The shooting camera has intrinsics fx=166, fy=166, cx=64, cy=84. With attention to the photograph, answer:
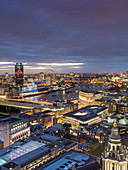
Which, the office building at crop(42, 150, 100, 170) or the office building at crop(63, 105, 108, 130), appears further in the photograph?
the office building at crop(63, 105, 108, 130)

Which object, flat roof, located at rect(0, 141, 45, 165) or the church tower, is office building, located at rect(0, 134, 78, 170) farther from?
the church tower

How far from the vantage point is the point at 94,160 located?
11.7 m

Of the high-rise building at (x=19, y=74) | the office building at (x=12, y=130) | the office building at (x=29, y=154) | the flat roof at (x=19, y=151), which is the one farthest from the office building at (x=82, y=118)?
the high-rise building at (x=19, y=74)

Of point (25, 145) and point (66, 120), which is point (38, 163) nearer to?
point (25, 145)

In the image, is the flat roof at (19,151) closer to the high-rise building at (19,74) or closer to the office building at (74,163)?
the office building at (74,163)

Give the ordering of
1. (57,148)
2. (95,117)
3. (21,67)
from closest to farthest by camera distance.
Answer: (57,148) < (95,117) < (21,67)

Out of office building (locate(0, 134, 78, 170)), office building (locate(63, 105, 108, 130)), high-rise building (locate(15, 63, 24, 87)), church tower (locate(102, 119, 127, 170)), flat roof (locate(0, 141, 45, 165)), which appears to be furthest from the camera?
high-rise building (locate(15, 63, 24, 87))

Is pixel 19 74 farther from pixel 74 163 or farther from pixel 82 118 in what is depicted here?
pixel 74 163

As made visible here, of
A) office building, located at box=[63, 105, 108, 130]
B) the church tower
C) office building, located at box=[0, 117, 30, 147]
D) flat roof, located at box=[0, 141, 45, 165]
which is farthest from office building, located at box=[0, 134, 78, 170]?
office building, located at box=[63, 105, 108, 130]

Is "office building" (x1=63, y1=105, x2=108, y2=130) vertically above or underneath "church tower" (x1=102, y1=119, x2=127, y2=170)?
underneath

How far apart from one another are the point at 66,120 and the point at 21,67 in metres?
102

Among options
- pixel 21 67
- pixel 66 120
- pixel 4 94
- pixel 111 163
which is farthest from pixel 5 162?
pixel 21 67

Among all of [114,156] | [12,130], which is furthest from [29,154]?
[12,130]

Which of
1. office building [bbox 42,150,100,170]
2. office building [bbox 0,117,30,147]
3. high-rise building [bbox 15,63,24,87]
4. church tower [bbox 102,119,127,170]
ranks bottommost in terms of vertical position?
office building [bbox 0,117,30,147]
